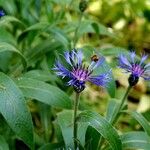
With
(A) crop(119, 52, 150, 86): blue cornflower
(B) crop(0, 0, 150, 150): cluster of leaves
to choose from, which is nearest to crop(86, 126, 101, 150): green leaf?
(B) crop(0, 0, 150, 150): cluster of leaves

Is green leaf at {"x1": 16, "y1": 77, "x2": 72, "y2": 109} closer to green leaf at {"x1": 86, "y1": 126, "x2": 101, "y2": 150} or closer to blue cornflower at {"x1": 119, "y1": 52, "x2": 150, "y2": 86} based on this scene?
green leaf at {"x1": 86, "y1": 126, "x2": 101, "y2": 150}

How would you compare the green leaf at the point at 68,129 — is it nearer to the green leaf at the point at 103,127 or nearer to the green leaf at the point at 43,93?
the green leaf at the point at 43,93

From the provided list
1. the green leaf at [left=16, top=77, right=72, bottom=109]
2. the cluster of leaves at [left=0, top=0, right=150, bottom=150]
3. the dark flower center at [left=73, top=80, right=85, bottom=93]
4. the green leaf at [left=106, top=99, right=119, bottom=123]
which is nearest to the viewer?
the dark flower center at [left=73, top=80, right=85, bottom=93]

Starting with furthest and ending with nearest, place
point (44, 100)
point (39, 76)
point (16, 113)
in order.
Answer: point (39, 76) → point (44, 100) → point (16, 113)

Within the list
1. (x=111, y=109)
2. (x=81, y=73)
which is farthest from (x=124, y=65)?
(x=111, y=109)

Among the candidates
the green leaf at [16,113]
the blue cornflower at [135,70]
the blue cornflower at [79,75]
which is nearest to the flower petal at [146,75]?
the blue cornflower at [135,70]

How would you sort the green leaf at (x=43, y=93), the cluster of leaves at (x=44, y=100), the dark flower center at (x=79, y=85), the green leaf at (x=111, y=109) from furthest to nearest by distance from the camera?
1. the green leaf at (x=111, y=109)
2. the green leaf at (x=43, y=93)
3. the cluster of leaves at (x=44, y=100)
4. the dark flower center at (x=79, y=85)

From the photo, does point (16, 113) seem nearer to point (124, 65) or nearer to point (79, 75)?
point (79, 75)
